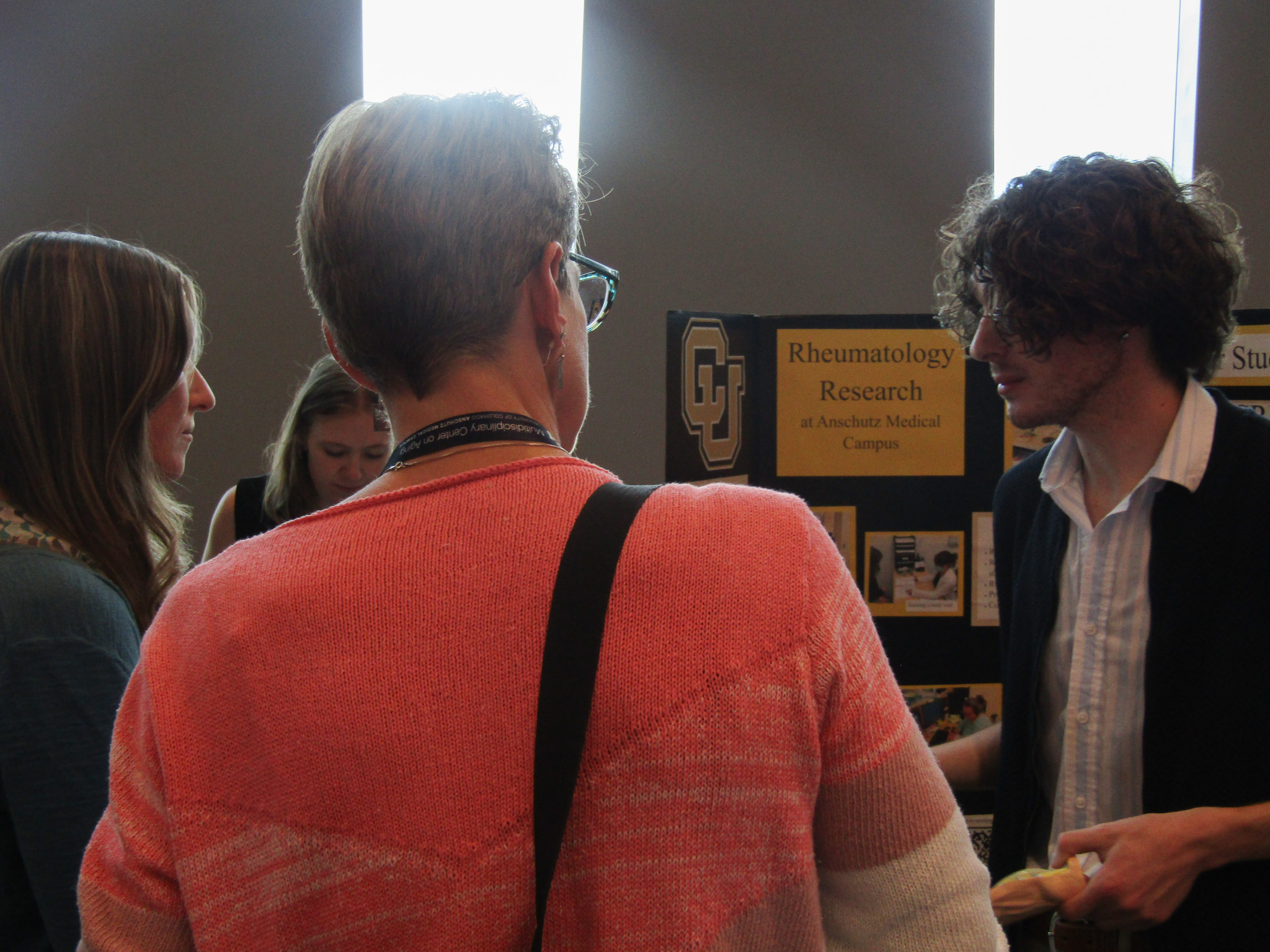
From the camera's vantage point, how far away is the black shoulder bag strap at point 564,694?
579 millimetres

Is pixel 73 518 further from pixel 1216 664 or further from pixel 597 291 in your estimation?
pixel 1216 664

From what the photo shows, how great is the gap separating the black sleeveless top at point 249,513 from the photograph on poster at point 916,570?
1.62 meters

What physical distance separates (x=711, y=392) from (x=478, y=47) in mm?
2523

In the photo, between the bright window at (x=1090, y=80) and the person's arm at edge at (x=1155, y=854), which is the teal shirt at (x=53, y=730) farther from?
the bright window at (x=1090, y=80)

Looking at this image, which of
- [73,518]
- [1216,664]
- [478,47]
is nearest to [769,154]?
[478,47]

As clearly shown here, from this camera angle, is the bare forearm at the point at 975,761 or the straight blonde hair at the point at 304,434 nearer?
the bare forearm at the point at 975,761

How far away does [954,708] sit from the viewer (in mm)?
2104

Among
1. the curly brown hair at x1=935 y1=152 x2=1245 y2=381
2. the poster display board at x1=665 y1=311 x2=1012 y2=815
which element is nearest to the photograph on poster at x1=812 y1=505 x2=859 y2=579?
the poster display board at x1=665 y1=311 x2=1012 y2=815

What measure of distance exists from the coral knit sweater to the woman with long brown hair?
1.39 feet

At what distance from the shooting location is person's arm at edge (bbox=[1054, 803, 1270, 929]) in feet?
3.92

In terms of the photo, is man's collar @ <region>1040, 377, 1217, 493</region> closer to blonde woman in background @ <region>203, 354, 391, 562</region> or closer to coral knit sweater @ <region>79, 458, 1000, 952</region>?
coral knit sweater @ <region>79, 458, 1000, 952</region>

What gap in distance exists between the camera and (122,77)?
344 cm

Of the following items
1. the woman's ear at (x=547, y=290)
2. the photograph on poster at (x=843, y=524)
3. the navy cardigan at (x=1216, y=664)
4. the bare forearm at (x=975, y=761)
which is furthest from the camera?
the photograph on poster at (x=843, y=524)

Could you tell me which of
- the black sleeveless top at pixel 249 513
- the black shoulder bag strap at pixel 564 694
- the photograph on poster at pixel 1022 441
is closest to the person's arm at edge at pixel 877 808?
the black shoulder bag strap at pixel 564 694
